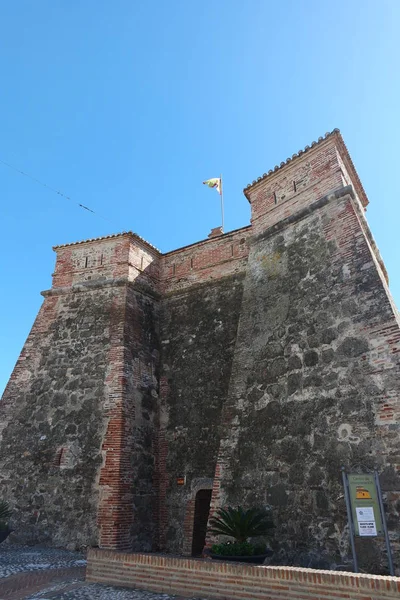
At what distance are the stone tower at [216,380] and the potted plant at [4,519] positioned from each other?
0.21 m

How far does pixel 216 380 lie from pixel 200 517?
3.08 m

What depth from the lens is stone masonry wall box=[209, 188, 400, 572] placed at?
20.8 feet

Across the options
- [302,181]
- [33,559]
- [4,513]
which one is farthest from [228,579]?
[302,181]

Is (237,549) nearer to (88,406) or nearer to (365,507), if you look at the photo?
(365,507)

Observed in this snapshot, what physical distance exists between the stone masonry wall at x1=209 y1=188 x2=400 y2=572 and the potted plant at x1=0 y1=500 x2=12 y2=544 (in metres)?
5.21

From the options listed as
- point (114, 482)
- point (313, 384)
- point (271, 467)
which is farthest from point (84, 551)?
point (313, 384)

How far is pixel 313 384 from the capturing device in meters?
7.38

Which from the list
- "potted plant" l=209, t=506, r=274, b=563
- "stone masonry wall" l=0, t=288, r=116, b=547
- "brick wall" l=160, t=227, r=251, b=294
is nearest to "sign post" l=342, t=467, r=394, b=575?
"potted plant" l=209, t=506, r=274, b=563

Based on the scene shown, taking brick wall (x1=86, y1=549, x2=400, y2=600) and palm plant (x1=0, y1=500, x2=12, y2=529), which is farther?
palm plant (x1=0, y1=500, x2=12, y2=529)

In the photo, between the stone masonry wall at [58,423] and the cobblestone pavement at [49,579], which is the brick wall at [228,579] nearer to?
the cobblestone pavement at [49,579]

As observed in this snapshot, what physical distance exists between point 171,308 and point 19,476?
18.9ft

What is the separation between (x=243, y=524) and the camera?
6.78 metres

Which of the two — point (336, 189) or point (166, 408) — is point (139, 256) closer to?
point (166, 408)

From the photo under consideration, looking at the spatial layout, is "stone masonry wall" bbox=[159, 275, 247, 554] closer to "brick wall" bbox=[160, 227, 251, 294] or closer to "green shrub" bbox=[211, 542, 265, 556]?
"brick wall" bbox=[160, 227, 251, 294]
